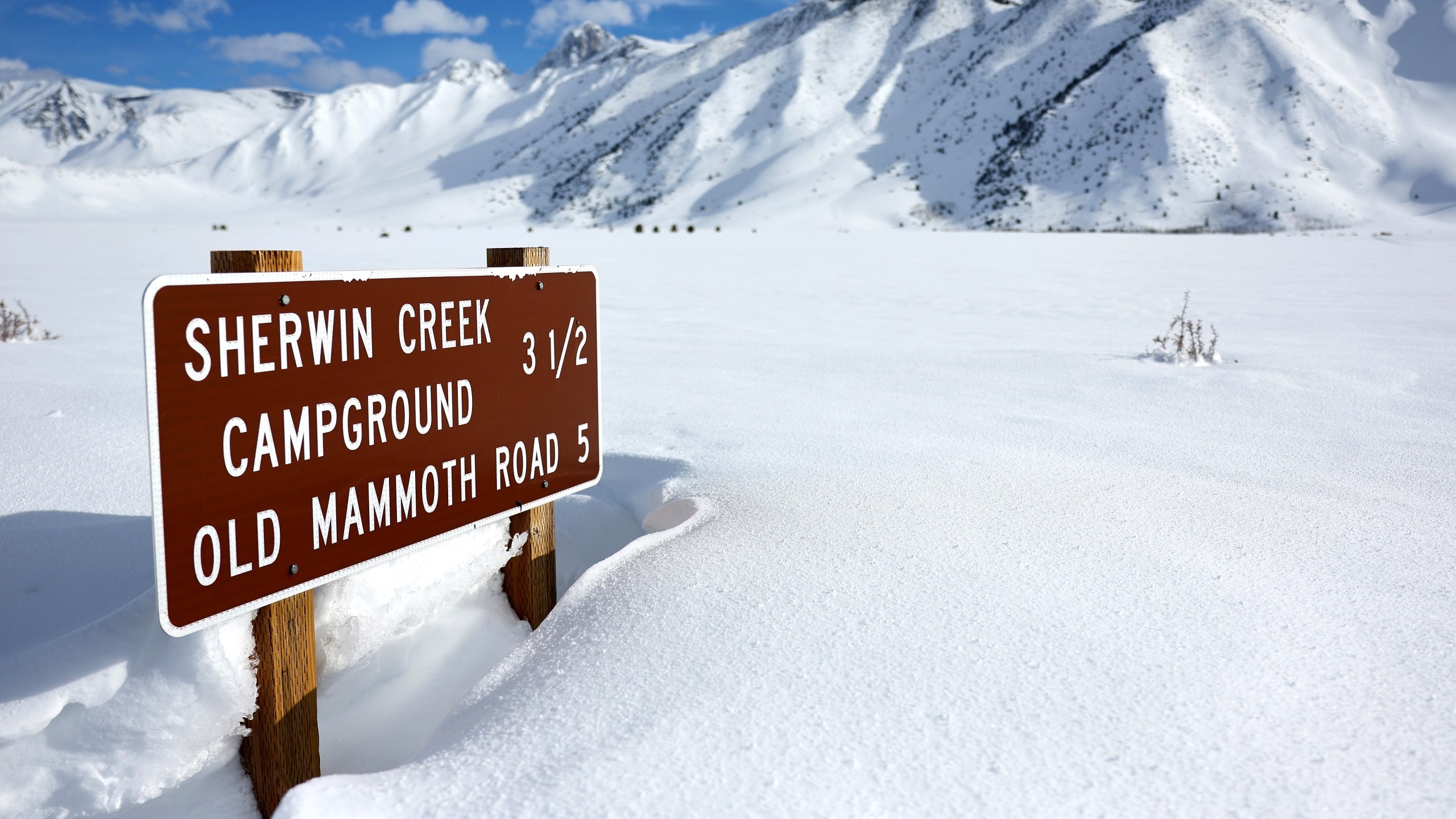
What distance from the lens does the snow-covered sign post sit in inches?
55.5

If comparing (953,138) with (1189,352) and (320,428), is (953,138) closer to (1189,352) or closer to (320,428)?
(1189,352)

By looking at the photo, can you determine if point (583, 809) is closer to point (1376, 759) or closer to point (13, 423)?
point (1376, 759)

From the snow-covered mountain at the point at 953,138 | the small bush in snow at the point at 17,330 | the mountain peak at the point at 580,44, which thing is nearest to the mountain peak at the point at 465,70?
the mountain peak at the point at 580,44

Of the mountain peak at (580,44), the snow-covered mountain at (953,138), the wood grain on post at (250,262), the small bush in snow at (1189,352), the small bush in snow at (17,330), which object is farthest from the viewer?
the mountain peak at (580,44)

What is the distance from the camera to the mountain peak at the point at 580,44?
138875 millimetres

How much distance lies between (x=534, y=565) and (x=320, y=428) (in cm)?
80

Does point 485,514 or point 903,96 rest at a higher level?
point 903,96

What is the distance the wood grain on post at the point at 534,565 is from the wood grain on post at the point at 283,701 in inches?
23.4

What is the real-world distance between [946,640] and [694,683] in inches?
19.8

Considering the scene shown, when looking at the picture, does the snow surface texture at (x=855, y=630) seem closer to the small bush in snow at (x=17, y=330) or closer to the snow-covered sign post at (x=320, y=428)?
the snow-covered sign post at (x=320, y=428)

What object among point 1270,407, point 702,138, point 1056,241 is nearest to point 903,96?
point 702,138

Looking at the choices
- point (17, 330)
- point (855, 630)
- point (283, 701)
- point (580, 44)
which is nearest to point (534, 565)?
point (283, 701)

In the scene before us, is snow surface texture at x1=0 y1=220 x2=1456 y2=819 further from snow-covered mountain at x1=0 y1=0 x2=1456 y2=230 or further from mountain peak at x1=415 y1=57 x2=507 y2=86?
mountain peak at x1=415 y1=57 x2=507 y2=86

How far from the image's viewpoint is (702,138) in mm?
57781
